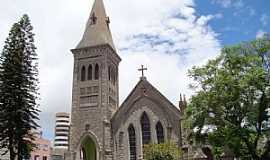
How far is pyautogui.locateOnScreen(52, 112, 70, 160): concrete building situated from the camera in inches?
3693

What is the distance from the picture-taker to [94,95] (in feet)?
131

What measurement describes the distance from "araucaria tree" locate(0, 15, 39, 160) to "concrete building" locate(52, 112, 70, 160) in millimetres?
65131

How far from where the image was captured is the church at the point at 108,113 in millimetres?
36719

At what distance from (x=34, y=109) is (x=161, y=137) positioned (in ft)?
49.3

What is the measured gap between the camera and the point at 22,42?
27.9 m

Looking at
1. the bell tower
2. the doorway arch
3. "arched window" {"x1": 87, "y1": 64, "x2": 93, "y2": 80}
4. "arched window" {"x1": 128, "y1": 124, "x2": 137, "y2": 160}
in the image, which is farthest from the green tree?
"arched window" {"x1": 87, "y1": 64, "x2": 93, "y2": 80}

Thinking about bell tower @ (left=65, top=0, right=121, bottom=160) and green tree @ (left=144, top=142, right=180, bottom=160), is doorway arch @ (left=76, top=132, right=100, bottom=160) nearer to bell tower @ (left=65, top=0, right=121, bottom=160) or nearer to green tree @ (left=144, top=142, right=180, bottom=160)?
bell tower @ (left=65, top=0, right=121, bottom=160)

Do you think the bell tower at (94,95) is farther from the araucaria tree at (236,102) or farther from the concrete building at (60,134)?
the concrete building at (60,134)

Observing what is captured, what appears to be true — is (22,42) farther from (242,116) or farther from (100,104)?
(242,116)

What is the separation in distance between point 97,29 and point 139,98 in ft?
40.3

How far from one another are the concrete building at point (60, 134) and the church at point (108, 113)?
Answer: 53256 millimetres

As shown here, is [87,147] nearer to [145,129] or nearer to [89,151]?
[89,151]

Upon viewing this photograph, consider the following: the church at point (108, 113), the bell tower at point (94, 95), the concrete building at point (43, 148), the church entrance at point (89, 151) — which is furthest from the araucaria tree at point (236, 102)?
the concrete building at point (43, 148)

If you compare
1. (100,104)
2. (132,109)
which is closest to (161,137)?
(132,109)
